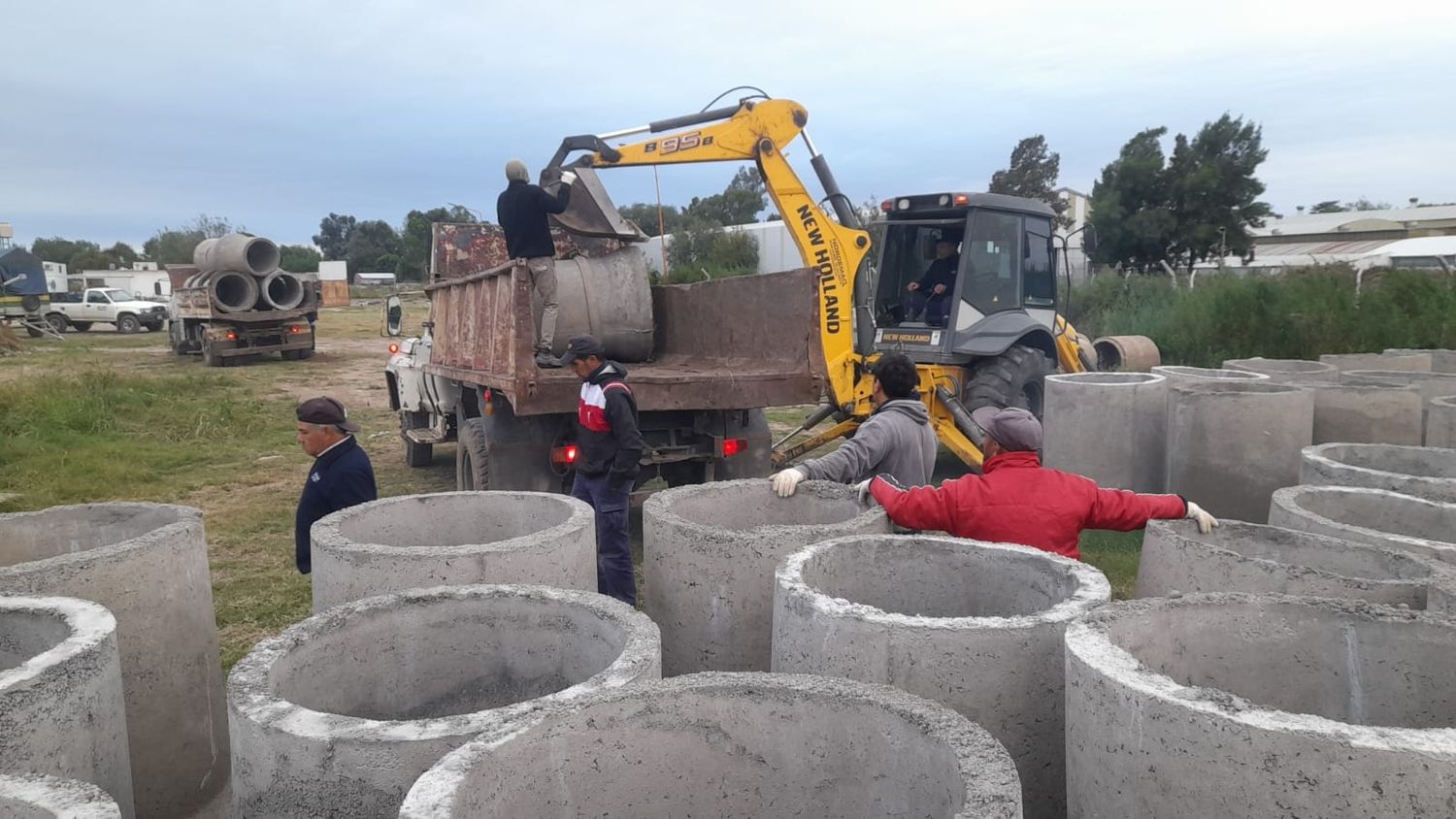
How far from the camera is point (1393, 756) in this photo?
155 cm

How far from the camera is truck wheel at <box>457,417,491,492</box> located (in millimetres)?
6113

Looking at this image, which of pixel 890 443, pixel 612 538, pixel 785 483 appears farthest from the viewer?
pixel 612 538

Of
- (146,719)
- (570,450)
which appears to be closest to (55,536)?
(146,719)

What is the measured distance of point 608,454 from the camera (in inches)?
195

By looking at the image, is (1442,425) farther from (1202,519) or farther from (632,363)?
(632,363)

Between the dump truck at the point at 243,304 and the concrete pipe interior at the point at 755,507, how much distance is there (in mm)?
19559

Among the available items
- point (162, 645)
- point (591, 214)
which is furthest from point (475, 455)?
point (162, 645)

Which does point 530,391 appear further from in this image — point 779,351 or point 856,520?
point 856,520

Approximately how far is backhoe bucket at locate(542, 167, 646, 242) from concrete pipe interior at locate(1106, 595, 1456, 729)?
577 centimetres

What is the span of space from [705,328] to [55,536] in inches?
190

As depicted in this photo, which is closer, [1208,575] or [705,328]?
[1208,575]

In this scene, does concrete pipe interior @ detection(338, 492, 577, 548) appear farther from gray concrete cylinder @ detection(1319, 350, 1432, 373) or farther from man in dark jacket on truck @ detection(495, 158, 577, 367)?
gray concrete cylinder @ detection(1319, 350, 1432, 373)

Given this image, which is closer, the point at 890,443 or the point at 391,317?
the point at 890,443

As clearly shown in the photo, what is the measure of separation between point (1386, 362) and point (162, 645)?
9.22 m
